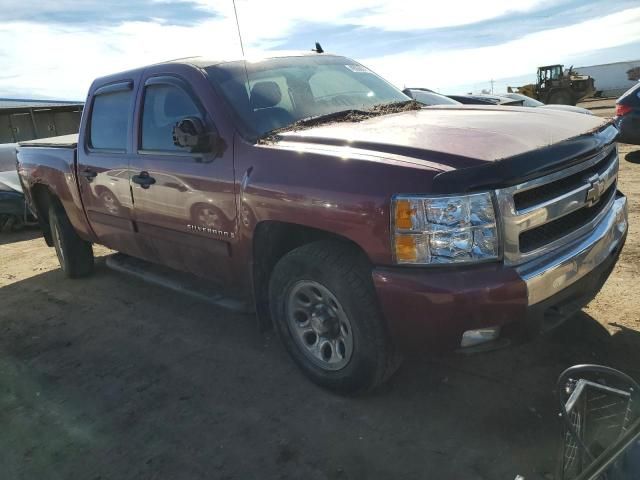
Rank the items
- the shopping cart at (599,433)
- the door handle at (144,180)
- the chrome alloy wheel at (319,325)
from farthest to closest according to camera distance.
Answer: the door handle at (144,180) → the chrome alloy wheel at (319,325) → the shopping cart at (599,433)

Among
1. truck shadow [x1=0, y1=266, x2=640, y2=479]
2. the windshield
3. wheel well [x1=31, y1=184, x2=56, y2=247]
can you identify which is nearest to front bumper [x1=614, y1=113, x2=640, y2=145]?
the windshield

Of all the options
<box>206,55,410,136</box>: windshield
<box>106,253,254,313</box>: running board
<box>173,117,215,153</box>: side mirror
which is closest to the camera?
<box>173,117,215,153</box>: side mirror

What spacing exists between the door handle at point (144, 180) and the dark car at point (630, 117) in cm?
726

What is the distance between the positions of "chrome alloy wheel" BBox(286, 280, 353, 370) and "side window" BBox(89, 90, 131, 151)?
207cm

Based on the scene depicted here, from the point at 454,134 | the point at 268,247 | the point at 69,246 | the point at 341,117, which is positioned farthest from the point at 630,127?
Answer: the point at 69,246

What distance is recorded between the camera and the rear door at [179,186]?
3221 mm

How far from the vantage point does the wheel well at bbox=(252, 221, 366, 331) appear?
117 inches

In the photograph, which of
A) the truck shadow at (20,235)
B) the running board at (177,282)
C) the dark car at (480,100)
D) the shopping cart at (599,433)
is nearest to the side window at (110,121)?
the running board at (177,282)

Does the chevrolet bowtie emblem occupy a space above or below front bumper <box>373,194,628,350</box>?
above

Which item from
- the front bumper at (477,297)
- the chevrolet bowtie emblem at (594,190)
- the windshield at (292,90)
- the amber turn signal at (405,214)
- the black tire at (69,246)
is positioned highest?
the windshield at (292,90)

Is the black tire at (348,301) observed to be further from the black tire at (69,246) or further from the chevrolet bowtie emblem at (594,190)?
the black tire at (69,246)

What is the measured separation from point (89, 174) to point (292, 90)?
2.09 m

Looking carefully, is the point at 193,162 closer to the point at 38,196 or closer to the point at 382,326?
the point at 382,326

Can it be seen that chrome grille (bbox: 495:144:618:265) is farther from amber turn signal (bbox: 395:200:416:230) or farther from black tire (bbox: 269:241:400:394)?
black tire (bbox: 269:241:400:394)
